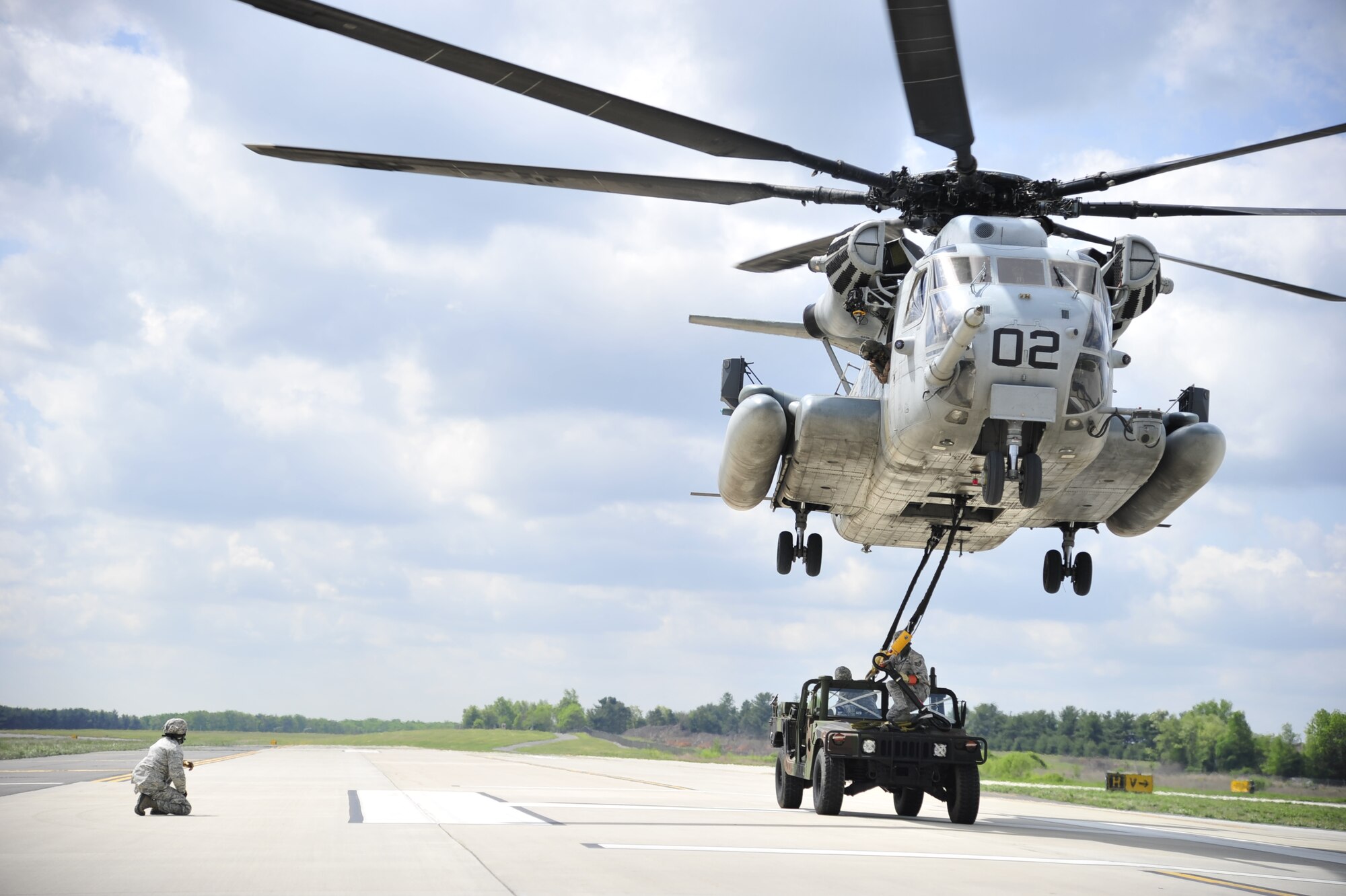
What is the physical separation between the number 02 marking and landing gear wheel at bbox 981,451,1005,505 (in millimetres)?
1220

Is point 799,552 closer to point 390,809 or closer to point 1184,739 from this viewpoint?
point 390,809

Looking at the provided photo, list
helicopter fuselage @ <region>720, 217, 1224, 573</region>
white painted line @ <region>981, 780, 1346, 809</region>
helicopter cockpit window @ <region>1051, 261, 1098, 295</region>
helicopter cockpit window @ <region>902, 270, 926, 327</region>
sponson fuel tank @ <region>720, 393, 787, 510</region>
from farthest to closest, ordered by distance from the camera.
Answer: white painted line @ <region>981, 780, 1346, 809</region> < sponson fuel tank @ <region>720, 393, 787, 510</region> < helicopter cockpit window @ <region>902, 270, 926, 327</region> < helicopter cockpit window @ <region>1051, 261, 1098, 295</region> < helicopter fuselage @ <region>720, 217, 1224, 573</region>

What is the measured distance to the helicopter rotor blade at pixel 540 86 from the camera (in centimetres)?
928

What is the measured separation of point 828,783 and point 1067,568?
7.60 metres

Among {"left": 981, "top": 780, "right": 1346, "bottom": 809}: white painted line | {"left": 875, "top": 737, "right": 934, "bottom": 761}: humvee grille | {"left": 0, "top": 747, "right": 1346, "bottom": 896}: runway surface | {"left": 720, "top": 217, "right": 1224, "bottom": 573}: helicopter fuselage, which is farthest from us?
{"left": 981, "top": 780, "right": 1346, "bottom": 809}: white painted line

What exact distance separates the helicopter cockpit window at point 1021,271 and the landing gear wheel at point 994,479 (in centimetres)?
216

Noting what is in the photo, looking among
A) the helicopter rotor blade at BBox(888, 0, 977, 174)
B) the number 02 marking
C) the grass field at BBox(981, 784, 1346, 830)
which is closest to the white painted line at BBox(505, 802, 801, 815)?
the number 02 marking

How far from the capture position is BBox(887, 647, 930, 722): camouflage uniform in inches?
599

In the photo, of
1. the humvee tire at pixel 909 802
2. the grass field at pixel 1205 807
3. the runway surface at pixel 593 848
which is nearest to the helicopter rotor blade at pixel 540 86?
the runway surface at pixel 593 848

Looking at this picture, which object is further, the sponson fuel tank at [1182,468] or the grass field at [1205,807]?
the grass field at [1205,807]

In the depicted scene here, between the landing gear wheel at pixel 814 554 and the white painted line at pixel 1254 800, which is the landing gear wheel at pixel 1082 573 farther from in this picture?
the white painted line at pixel 1254 800

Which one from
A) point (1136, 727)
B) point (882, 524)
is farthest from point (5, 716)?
point (882, 524)

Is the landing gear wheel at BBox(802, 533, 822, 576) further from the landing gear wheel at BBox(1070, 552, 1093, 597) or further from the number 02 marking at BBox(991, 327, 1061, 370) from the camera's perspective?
the number 02 marking at BBox(991, 327, 1061, 370)

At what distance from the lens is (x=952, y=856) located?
1020 centimetres
